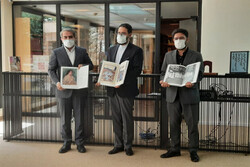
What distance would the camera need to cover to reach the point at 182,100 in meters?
3.46

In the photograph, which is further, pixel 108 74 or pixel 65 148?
pixel 65 148

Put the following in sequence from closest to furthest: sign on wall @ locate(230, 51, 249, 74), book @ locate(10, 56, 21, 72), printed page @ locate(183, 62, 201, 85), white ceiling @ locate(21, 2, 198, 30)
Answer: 1. printed page @ locate(183, 62, 201, 85)
2. sign on wall @ locate(230, 51, 249, 74)
3. book @ locate(10, 56, 21, 72)
4. white ceiling @ locate(21, 2, 198, 30)

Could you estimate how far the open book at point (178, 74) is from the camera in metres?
3.31

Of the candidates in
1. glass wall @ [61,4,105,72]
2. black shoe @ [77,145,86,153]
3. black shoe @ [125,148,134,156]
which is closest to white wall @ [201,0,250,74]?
glass wall @ [61,4,105,72]

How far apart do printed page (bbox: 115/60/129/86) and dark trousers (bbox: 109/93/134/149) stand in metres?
0.25

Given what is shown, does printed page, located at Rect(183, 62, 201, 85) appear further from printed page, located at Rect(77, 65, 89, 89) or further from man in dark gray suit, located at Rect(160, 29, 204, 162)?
printed page, located at Rect(77, 65, 89, 89)

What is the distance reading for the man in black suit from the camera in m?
3.60

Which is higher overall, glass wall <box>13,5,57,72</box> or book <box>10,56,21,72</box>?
glass wall <box>13,5,57,72</box>

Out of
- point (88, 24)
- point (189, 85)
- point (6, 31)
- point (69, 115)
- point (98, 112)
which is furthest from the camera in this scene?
point (88, 24)

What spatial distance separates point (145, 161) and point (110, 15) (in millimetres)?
3053

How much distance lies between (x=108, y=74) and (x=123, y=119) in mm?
617

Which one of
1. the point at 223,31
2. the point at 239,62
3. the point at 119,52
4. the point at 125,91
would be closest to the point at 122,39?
the point at 119,52

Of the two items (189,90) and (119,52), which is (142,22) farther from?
(189,90)

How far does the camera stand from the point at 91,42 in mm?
5715
